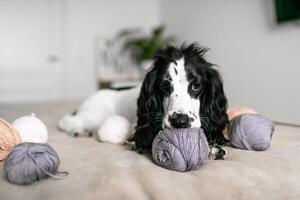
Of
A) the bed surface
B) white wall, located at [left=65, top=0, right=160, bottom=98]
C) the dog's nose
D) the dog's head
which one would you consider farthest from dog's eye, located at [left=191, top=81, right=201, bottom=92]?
white wall, located at [left=65, top=0, right=160, bottom=98]

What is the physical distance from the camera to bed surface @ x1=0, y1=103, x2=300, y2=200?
1.08 metres

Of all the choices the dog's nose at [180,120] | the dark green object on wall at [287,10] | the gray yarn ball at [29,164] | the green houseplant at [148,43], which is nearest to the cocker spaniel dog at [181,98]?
the dog's nose at [180,120]

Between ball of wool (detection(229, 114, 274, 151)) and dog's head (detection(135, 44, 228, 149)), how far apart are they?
0.35 ft

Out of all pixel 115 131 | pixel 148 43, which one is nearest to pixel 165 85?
pixel 115 131

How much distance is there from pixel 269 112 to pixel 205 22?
1.78 metres

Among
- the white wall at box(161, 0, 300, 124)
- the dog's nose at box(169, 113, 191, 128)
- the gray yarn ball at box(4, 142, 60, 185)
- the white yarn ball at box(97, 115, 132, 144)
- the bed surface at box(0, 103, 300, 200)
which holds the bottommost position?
the bed surface at box(0, 103, 300, 200)

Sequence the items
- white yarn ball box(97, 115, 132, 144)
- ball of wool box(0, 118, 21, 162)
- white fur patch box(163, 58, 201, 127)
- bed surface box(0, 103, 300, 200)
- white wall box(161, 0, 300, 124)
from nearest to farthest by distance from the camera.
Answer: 1. bed surface box(0, 103, 300, 200)
2. ball of wool box(0, 118, 21, 162)
3. white fur patch box(163, 58, 201, 127)
4. white yarn ball box(97, 115, 132, 144)
5. white wall box(161, 0, 300, 124)

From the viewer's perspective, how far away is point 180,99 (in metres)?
1.57

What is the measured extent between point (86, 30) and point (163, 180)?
5.11 metres

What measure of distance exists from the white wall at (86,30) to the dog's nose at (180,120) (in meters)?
4.60

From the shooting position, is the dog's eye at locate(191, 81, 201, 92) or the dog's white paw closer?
the dog's eye at locate(191, 81, 201, 92)

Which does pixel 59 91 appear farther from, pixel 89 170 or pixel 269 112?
pixel 89 170

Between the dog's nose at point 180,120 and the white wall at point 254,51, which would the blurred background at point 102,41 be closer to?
the white wall at point 254,51

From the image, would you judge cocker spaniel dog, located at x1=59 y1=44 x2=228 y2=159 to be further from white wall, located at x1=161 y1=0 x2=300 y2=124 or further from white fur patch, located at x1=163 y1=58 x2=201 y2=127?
white wall, located at x1=161 y1=0 x2=300 y2=124
